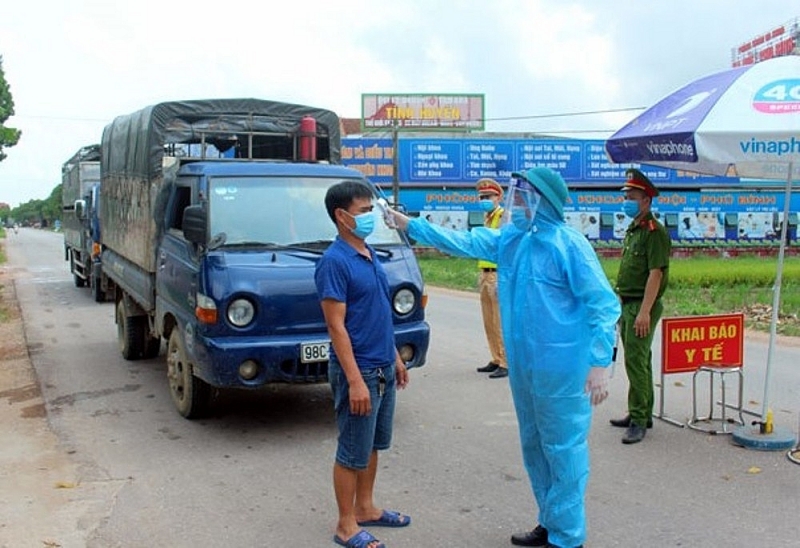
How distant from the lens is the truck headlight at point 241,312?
228 inches

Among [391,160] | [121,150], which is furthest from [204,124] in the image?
[391,160]

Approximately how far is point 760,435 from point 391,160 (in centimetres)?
2903

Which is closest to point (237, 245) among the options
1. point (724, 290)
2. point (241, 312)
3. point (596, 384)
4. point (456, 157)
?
point (241, 312)

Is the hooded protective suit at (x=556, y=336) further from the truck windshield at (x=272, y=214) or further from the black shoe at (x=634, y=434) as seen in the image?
the truck windshield at (x=272, y=214)

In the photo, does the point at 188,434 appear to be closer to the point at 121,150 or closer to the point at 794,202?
the point at 121,150

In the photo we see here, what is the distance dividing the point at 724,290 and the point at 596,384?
15763mm

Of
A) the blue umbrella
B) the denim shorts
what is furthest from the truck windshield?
the denim shorts

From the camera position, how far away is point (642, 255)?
5.85 m

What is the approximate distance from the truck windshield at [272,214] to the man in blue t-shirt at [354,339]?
226 centimetres

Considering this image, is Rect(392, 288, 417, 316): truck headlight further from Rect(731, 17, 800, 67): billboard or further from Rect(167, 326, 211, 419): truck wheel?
Rect(731, 17, 800, 67): billboard

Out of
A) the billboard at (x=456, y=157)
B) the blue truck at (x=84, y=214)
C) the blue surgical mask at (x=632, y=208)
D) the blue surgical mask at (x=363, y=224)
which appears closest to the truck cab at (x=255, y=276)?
the blue surgical mask at (x=632, y=208)

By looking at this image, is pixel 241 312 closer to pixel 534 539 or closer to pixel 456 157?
pixel 534 539

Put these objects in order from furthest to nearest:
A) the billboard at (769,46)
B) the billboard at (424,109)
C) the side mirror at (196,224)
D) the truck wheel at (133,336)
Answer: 1. the billboard at (769,46)
2. the billboard at (424,109)
3. the truck wheel at (133,336)
4. the side mirror at (196,224)

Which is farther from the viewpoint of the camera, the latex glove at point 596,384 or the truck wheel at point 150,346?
the truck wheel at point 150,346
